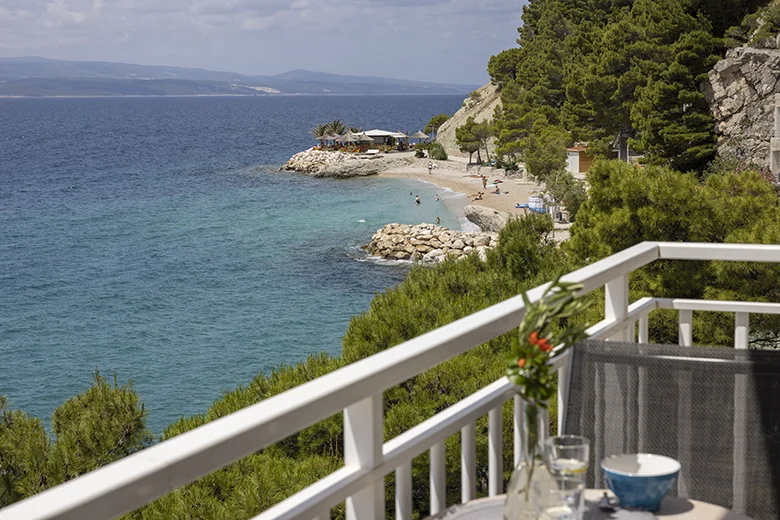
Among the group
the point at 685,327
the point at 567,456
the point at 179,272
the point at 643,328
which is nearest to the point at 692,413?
the point at 567,456

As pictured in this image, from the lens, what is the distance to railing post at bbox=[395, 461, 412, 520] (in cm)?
169

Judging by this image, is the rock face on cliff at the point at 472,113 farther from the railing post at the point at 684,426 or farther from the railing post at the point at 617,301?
the railing post at the point at 684,426

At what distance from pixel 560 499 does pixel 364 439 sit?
39cm

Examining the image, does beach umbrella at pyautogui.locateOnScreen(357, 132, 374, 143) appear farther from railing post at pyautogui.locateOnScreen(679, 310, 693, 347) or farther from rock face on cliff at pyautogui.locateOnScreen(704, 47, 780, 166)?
railing post at pyautogui.locateOnScreen(679, 310, 693, 347)

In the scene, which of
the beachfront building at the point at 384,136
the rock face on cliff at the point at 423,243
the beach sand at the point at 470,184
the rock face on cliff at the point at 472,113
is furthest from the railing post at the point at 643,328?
the beachfront building at the point at 384,136

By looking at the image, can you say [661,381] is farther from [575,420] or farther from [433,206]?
[433,206]

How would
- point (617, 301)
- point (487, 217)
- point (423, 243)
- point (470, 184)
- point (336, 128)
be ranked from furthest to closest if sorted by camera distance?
1. point (336, 128)
2. point (470, 184)
3. point (487, 217)
4. point (423, 243)
5. point (617, 301)

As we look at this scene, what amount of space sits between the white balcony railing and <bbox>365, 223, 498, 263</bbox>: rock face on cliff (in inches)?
1201

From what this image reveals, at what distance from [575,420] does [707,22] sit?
32342mm

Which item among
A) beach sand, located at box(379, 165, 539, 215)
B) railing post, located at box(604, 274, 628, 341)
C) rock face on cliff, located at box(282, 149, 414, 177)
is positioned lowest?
beach sand, located at box(379, 165, 539, 215)

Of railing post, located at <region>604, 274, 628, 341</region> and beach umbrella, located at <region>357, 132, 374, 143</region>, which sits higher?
railing post, located at <region>604, 274, 628, 341</region>

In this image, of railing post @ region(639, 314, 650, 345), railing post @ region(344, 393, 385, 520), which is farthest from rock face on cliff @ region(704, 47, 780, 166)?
railing post @ region(344, 393, 385, 520)

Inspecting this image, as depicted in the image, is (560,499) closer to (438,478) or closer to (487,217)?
(438,478)

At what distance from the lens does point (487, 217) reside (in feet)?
127
